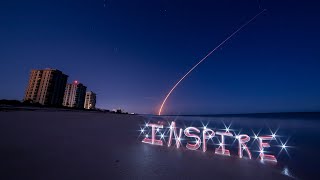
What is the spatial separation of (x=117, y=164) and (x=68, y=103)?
178 m

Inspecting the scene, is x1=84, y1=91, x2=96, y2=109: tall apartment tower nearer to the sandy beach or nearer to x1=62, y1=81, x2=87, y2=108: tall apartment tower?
x1=62, y1=81, x2=87, y2=108: tall apartment tower

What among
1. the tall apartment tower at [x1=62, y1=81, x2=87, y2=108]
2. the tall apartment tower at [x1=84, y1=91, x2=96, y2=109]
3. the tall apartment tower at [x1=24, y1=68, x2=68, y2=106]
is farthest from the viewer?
the tall apartment tower at [x1=84, y1=91, x2=96, y2=109]

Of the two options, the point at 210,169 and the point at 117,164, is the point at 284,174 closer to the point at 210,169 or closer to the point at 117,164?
the point at 210,169

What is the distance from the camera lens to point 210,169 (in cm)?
614

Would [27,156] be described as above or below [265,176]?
above

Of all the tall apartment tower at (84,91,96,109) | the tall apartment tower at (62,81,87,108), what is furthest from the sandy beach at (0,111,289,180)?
the tall apartment tower at (84,91,96,109)

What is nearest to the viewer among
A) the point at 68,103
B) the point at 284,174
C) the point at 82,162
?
the point at 82,162

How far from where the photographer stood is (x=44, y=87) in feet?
412

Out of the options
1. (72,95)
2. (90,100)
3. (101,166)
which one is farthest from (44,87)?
(101,166)

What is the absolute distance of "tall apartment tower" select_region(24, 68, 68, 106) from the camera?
125125 millimetres

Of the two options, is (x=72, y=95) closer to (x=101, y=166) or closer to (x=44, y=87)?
(x=44, y=87)

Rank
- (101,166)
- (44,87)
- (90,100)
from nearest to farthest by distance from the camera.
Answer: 1. (101,166)
2. (44,87)
3. (90,100)

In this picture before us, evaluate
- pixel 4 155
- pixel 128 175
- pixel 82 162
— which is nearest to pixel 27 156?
pixel 4 155

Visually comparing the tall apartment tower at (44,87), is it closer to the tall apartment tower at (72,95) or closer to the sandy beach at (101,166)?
the tall apartment tower at (72,95)
